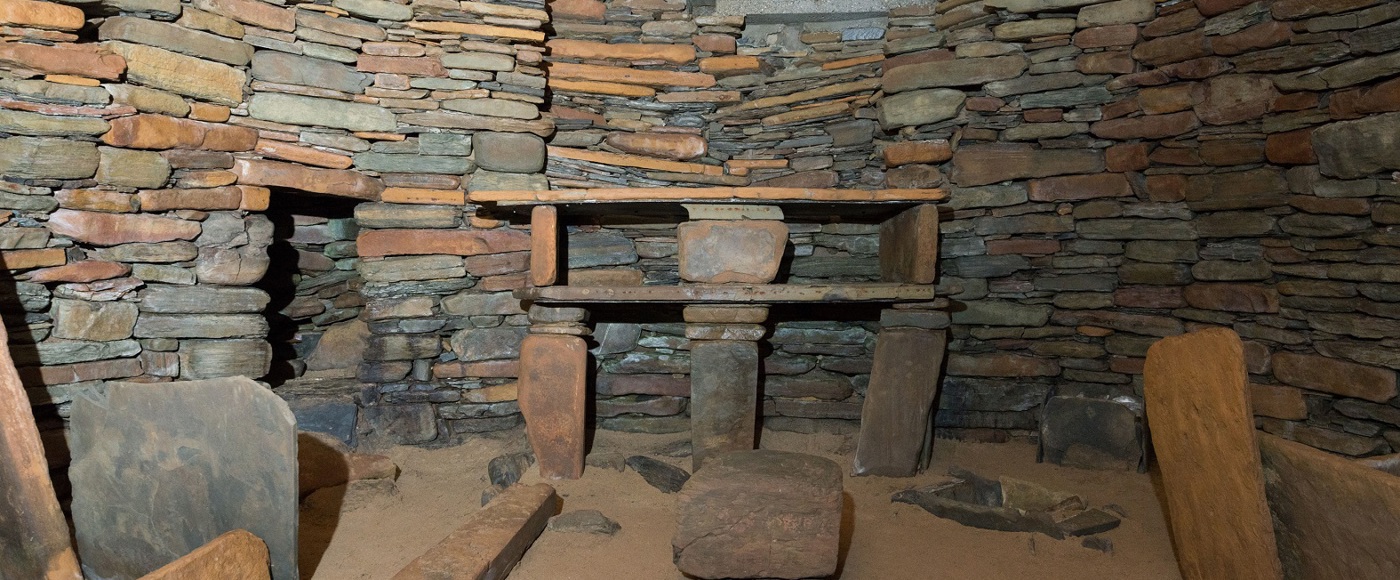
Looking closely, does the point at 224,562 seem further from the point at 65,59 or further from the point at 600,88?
the point at 600,88

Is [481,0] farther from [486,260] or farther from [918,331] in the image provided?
[918,331]

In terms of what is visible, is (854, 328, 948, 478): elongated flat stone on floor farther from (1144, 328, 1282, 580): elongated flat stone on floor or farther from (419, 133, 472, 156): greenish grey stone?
(419, 133, 472, 156): greenish grey stone

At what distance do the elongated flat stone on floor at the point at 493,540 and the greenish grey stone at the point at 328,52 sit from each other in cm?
250

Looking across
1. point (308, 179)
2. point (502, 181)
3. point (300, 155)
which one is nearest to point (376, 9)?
point (300, 155)

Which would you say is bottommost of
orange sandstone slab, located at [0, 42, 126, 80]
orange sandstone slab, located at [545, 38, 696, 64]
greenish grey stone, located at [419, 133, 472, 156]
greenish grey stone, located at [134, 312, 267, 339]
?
greenish grey stone, located at [134, 312, 267, 339]

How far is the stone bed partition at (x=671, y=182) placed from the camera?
3.69 meters

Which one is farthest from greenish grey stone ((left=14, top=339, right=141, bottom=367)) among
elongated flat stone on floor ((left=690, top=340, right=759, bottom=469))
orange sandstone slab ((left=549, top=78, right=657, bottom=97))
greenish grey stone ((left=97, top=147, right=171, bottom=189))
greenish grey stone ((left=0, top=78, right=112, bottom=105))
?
elongated flat stone on floor ((left=690, top=340, right=759, bottom=469))

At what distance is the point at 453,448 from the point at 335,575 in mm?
1297

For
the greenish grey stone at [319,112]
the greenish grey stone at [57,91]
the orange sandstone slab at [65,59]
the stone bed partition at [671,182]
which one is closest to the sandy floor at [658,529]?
the stone bed partition at [671,182]

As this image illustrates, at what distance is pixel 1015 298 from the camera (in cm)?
463

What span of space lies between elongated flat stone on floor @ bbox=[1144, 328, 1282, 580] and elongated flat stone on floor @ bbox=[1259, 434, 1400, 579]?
0.29 ft

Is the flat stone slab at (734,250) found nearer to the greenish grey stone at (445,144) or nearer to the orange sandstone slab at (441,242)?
the orange sandstone slab at (441,242)

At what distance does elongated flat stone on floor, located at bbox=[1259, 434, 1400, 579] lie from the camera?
2.10m

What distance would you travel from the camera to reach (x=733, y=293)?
389 cm
